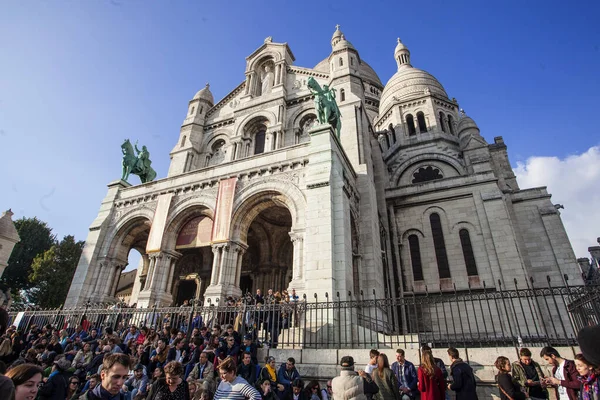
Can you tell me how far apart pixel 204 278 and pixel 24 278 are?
21722mm

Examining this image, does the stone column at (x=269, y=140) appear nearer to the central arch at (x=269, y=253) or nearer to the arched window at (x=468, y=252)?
the central arch at (x=269, y=253)

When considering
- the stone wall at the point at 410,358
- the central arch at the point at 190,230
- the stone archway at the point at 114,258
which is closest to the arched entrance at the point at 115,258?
the stone archway at the point at 114,258

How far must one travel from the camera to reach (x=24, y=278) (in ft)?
94.6

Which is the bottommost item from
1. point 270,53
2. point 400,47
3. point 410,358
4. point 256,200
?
point 410,358

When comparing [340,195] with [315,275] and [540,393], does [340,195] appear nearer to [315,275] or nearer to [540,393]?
[315,275]

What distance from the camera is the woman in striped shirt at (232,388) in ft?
12.1

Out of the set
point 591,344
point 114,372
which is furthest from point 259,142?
point 591,344

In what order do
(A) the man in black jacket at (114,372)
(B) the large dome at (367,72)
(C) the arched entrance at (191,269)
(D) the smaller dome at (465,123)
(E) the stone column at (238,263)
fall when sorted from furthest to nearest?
1. (B) the large dome at (367,72)
2. (D) the smaller dome at (465,123)
3. (C) the arched entrance at (191,269)
4. (E) the stone column at (238,263)
5. (A) the man in black jacket at (114,372)

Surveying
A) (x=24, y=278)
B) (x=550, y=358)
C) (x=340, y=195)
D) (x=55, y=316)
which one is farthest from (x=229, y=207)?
(x=24, y=278)

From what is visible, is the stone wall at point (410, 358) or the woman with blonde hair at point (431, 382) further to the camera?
the stone wall at point (410, 358)

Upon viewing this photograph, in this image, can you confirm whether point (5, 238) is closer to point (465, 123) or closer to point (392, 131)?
point (392, 131)

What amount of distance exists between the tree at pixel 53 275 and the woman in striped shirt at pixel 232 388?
27.7 meters

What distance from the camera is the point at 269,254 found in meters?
17.8

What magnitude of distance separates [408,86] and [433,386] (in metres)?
25.1
